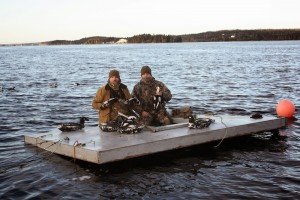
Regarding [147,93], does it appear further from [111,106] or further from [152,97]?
[111,106]

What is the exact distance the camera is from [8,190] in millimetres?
8195

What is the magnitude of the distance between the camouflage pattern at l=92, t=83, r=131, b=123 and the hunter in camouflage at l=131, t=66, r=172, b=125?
451 millimetres

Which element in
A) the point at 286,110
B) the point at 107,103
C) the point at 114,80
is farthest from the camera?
the point at 286,110

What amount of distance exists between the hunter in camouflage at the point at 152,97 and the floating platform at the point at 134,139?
2.07ft

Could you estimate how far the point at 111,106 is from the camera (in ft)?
34.1

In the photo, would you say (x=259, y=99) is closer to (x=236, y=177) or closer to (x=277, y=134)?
(x=277, y=134)

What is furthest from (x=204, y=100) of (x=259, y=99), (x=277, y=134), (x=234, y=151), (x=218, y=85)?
(x=234, y=151)

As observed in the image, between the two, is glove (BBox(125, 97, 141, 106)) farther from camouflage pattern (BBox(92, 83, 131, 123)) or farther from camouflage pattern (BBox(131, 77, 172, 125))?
camouflage pattern (BBox(131, 77, 172, 125))

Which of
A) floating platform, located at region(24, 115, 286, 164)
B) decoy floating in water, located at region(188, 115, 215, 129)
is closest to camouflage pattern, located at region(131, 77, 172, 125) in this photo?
floating platform, located at region(24, 115, 286, 164)

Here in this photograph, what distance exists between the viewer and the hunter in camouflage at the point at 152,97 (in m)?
10.7

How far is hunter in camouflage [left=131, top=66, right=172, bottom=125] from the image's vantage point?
10742 mm

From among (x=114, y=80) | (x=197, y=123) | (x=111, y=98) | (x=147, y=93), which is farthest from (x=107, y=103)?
(x=197, y=123)

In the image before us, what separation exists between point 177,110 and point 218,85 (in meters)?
15.9

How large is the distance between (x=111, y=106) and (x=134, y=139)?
153 cm
